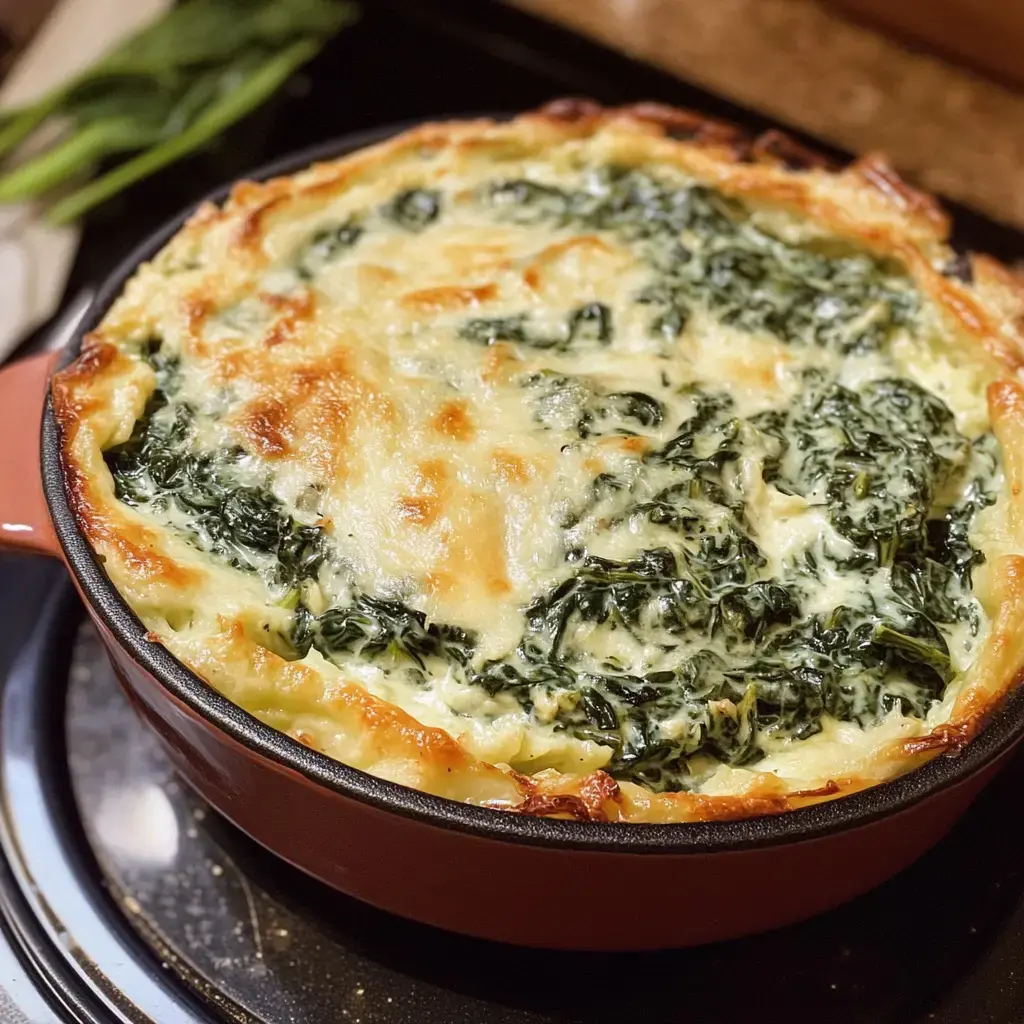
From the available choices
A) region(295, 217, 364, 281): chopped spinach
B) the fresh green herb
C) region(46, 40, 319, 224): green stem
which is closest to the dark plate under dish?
region(295, 217, 364, 281): chopped spinach

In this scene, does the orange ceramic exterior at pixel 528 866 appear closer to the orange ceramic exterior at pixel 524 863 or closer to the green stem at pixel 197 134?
the orange ceramic exterior at pixel 524 863

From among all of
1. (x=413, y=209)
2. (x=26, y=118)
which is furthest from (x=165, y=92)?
(x=413, y=209)

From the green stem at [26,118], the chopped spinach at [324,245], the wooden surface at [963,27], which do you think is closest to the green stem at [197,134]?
the green stem at [26,118]

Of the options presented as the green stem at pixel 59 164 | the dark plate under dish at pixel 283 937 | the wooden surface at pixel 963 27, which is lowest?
the dark plate under dish at pixel 283 937

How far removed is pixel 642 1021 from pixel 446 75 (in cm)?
296

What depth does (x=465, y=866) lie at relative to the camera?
1366 millimetres

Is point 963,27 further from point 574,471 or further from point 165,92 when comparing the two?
point 574,471

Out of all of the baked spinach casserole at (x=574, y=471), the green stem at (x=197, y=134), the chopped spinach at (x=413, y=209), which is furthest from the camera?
the green stem at (x=197, y=134)

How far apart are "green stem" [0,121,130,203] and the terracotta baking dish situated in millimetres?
1649

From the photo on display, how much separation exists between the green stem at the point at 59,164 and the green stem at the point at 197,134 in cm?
6

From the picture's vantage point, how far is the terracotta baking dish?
1301mm

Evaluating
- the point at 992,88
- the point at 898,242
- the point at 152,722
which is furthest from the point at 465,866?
the point at 992,88

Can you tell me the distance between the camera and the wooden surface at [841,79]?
340cm

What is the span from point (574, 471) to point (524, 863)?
23.7 inches
